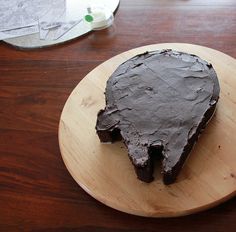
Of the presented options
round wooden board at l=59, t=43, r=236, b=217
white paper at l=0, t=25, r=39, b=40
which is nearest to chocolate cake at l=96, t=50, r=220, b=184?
round wooden board at l=59, t=43, r=236, b=217

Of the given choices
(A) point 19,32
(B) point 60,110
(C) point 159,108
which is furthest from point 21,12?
(C) point 159,108

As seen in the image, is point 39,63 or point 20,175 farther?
point 39,63

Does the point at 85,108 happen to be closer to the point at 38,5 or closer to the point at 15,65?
the point at 15,65

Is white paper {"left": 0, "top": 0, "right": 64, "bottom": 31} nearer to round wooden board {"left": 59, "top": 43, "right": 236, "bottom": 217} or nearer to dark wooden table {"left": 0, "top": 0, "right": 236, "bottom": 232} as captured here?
dark wooden table {"left": 0, "top": 0, "right": 236, "bottom": 232}

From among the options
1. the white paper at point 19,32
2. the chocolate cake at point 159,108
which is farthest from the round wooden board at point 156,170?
the white paper at point 19,32

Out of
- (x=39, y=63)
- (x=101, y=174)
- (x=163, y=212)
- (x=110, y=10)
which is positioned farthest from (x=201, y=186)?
(x=110, y=10)

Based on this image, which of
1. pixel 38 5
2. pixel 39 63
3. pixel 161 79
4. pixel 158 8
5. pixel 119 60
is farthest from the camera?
pixel 38 5
